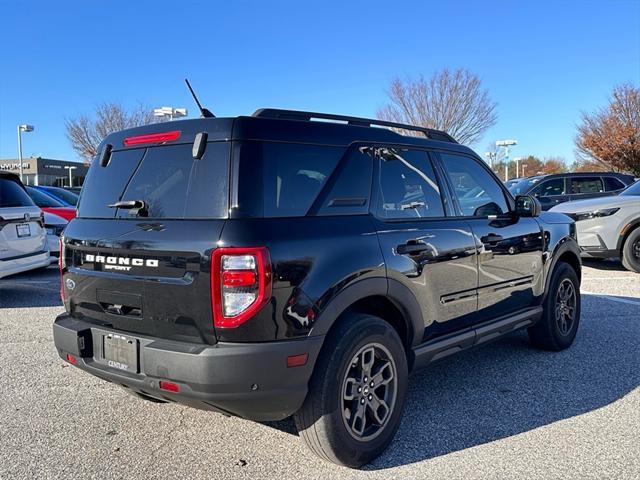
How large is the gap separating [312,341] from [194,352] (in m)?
0.58

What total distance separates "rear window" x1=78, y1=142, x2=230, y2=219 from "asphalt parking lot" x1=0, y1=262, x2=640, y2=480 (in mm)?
1404

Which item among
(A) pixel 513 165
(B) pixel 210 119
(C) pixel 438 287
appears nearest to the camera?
(B) pixel 210 119

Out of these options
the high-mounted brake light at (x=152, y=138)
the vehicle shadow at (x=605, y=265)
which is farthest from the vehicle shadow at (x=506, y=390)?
the vehicle shadow at (x=605, y=265)

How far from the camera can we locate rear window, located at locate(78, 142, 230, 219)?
2732mm

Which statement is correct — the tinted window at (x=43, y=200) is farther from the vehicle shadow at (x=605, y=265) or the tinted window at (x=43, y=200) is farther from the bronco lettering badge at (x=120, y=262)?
the vehicle shadow at (x=605, y=265)

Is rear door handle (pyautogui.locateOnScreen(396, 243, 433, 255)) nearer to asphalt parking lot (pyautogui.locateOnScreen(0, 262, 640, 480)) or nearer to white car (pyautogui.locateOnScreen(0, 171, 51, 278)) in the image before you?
asphalt parking lot (pyautogui.locateOnScreen(0, 262, 640, 480))

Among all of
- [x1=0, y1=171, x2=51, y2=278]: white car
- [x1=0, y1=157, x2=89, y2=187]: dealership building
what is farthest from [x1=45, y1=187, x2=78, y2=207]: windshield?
[x1=0, y1=157, x2=89, y2=187]: dealership building

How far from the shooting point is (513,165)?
2670 inches

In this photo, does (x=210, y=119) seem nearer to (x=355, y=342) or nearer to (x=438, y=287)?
(x=355, y=342)

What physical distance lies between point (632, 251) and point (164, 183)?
8887 mm

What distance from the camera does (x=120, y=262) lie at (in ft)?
9.62

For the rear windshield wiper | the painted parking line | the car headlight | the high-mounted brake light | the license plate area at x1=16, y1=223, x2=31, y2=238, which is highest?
the high-mounted brake light

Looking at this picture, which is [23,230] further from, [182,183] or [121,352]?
[182,183]

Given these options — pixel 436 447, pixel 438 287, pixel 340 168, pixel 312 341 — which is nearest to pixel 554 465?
pixel 436 447
